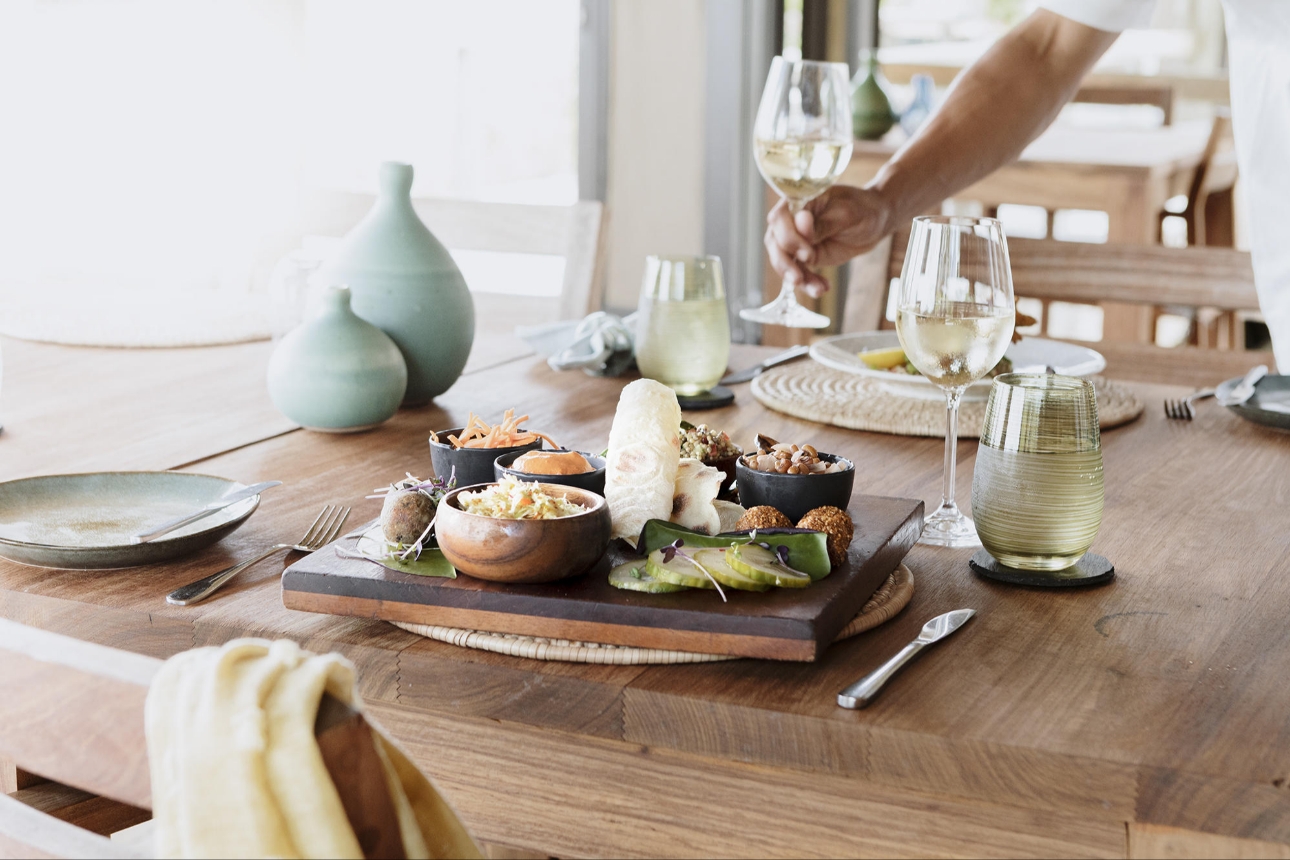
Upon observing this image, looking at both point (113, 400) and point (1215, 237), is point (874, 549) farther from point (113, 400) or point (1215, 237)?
point (1215, 237)

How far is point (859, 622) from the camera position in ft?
2.47

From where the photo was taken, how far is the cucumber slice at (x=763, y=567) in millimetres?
716

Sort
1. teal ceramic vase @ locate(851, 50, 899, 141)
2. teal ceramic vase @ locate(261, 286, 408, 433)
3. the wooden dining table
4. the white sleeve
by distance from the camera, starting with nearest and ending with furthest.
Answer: the wooden dining table < teal ceramic vase @ locate(261, 286, 408, 433) < the white sleeve < teal ceramic vase @ locate(851, 50, 899, 141)

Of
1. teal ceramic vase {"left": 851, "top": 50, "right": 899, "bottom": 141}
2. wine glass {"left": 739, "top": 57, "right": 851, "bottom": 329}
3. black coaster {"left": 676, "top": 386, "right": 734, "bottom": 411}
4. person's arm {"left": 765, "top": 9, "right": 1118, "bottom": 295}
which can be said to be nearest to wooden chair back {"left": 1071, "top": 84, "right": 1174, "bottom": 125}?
teal ceramic vase {"left": 851, "top": 50, "right": 899, "bottom": 141}

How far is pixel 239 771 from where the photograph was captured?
0.48 m

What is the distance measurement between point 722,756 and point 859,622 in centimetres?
13

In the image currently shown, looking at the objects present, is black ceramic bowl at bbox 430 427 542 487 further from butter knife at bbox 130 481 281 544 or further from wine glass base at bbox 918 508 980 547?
wine glass base at bbox 918 508 980 547

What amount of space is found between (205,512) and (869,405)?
71cm

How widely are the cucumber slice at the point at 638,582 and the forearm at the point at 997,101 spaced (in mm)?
1026

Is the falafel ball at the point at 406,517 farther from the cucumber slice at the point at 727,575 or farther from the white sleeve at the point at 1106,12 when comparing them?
the white sleeve at the point at 1106,12

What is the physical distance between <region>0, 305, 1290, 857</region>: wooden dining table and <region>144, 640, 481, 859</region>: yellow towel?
9 cm

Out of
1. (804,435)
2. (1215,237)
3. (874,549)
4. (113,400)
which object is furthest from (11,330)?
(1215,237)

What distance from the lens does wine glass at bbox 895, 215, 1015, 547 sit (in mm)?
864

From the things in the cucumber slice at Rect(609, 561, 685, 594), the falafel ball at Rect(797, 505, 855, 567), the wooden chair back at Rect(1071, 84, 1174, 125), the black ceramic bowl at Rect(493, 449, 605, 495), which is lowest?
the cucumber slice at Rect(609, 561, 685, 594)
